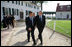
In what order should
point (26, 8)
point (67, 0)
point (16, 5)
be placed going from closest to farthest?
point (67, 0)
point (16, 5)
point (26, 8)

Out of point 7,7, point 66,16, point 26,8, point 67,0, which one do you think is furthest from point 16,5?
point 66,16

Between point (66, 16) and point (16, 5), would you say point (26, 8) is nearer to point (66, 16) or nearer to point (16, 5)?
point (16, 5)

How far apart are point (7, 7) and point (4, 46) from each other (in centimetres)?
1197

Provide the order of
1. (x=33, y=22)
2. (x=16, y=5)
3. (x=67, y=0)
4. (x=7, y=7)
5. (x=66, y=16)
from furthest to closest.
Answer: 1. (x=66, y=16)
2. (x=16, y=5)
3. (x=7, y=7)
4. (x=67, y=0)
5. (x=33, y=22)

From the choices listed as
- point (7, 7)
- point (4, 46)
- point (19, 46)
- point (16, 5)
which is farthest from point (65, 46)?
point (16, 5)

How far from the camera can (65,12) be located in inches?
1467

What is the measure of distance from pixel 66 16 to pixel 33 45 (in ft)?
110

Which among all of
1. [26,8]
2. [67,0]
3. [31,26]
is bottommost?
[31,26]

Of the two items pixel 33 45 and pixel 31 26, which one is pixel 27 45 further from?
pixel 31 26

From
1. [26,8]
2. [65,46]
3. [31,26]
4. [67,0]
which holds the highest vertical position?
[26,8]

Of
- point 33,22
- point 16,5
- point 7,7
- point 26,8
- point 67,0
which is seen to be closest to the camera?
point 33,22

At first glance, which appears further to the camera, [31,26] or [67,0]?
[67,0]

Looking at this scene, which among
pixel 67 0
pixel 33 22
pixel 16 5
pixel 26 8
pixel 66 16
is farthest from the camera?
pixel 66 16

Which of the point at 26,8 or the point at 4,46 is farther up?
the point at 26,8
